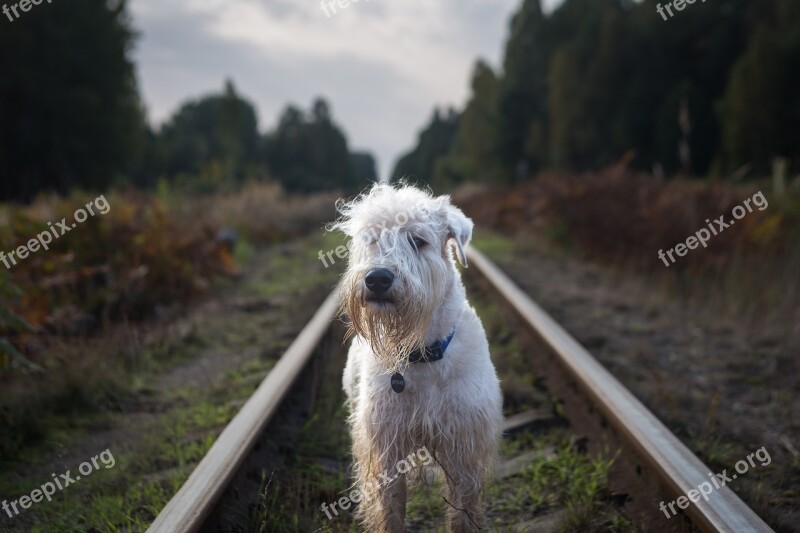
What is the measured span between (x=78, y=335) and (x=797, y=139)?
29.1m

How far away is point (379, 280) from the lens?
2.87m

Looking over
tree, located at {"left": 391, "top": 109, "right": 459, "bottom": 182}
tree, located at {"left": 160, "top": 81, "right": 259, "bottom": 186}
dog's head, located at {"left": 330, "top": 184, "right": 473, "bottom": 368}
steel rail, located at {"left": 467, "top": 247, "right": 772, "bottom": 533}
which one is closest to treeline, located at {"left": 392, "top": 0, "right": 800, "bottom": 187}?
tree, located at {"left": 160, "top": 81, "right": 259, "bottom": 186}

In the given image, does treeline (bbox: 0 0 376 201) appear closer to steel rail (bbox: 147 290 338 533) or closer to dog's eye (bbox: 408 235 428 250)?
steel rail (bbox: 147 290 338 533)

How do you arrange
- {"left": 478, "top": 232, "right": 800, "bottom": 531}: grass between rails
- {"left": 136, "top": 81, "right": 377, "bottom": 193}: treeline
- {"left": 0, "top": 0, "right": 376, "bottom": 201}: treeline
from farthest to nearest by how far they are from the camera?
{"left": 136, "top": 81, "right": 377, "bottom": 193}: treeline < {"left": 0, "top": 0, "right": 376, "bottom": 201}: treeline < {"left": 478, "top": 232, "right": 800, "bottom": 531}: grass between rails

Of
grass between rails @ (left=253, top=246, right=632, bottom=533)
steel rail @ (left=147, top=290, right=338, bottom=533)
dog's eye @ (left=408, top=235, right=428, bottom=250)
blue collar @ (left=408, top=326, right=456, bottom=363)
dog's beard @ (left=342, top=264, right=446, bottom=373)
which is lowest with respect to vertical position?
grass between rails @ (left=253, top=246, right=632, bottom=533)

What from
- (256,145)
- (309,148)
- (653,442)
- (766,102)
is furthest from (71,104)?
(309,148)

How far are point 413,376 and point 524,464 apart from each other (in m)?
1.17

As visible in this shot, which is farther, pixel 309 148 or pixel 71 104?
pixel 309 148

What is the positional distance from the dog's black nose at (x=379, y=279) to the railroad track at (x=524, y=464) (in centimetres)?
101

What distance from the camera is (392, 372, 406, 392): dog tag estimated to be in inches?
119

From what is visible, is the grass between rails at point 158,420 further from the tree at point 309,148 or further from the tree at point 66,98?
the tree at point 309,148

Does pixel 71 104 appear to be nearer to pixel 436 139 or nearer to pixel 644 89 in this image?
pixel 644 89

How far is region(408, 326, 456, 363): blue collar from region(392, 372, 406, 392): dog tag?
0.09 meters

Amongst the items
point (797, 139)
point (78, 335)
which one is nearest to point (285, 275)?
point (78, 335)
